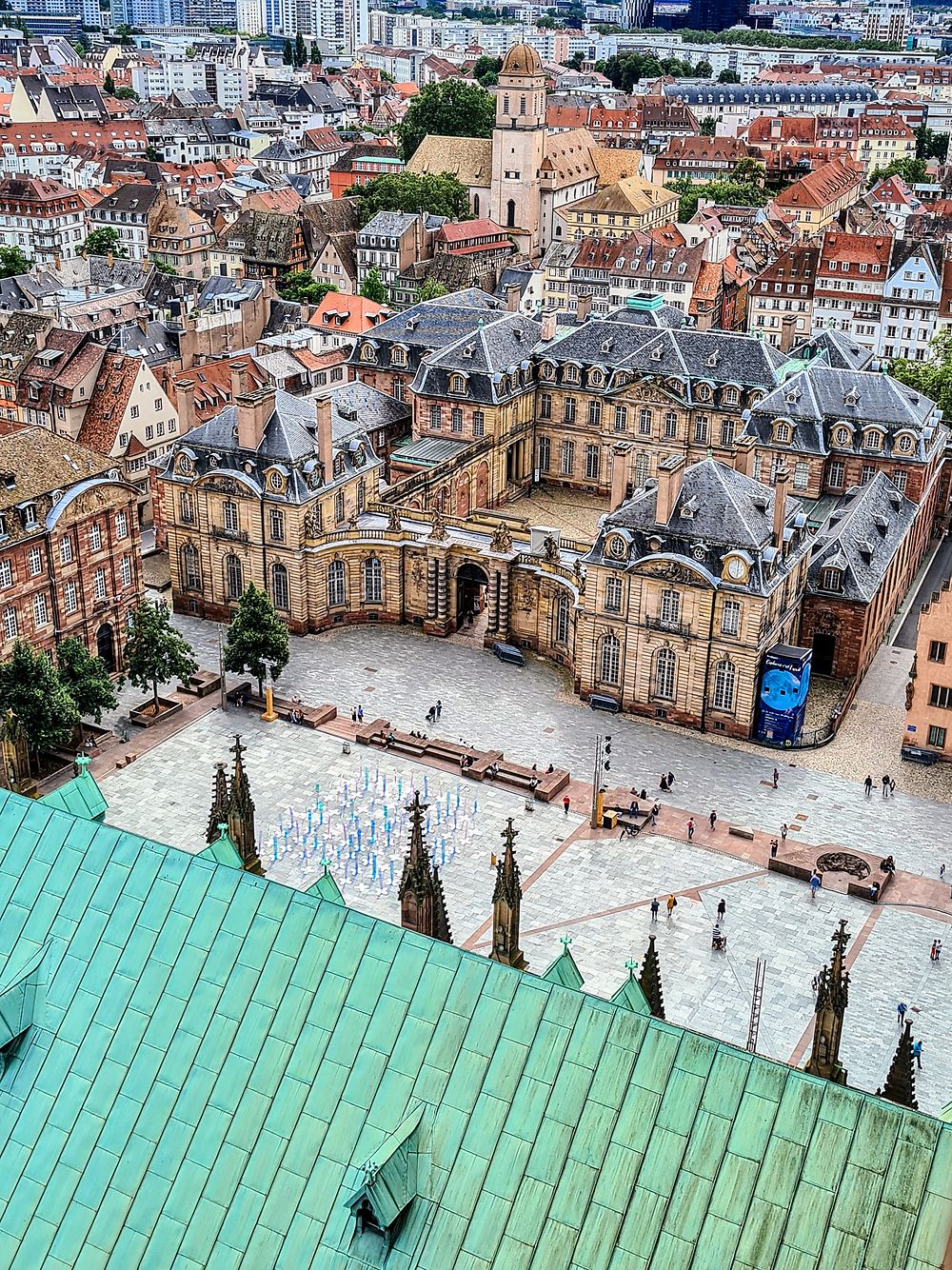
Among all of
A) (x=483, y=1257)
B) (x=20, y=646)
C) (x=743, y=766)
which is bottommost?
(x=743, y=766)

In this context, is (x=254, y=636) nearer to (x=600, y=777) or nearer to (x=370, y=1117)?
(x=600, y=777)

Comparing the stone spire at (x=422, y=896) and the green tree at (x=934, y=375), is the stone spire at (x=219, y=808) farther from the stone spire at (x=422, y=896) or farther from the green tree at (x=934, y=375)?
the green tree at (x=934, y=375)

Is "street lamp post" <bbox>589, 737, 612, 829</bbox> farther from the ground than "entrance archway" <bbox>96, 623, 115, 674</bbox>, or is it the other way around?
"entrance archway" <bbox>96, 623, 115, 674</bbox>

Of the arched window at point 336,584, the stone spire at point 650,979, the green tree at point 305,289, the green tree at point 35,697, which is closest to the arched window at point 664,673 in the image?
the arched window at point 336,584

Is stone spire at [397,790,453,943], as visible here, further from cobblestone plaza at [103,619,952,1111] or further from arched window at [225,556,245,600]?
arched window at [225,556,245,600]

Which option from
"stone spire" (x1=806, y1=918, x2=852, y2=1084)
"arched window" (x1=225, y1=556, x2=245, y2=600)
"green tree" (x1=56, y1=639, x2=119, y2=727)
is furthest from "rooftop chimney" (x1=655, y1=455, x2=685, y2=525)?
"stone spire" (x1=806, y1=918, x2=852, y2=1084)

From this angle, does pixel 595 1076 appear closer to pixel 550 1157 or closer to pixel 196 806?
pixel 550 1157

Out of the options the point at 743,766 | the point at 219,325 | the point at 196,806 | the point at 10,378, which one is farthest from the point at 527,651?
the point at 219,325
